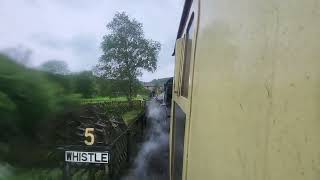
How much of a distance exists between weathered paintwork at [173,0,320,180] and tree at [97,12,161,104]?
24330 mm

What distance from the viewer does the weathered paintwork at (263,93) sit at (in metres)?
0.73

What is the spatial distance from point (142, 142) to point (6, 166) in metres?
10.9

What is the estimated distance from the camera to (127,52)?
26.6 meters

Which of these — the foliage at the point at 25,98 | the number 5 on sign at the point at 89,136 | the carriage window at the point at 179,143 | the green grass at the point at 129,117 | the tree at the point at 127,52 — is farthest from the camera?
the tree at the point at 127,52

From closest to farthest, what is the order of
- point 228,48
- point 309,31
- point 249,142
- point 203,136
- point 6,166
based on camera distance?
point 309,31, point 249,142, point 228,48, point 203,136, point 6,166

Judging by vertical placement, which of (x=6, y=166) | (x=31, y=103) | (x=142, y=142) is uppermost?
(x=31, y=103)

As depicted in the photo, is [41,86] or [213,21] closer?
[213,21]

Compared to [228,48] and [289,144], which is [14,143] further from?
[289,144]

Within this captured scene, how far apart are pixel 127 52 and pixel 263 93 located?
1019 inches

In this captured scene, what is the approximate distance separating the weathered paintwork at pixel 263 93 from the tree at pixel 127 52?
79.8 feet

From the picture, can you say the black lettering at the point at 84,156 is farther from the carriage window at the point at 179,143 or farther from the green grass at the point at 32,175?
the carriage window at the point at 179,143

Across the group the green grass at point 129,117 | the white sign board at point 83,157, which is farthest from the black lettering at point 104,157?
the green grass at point 129,117

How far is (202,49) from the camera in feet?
6.61

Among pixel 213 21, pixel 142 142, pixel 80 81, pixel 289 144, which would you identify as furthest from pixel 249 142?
pixel 142 142
